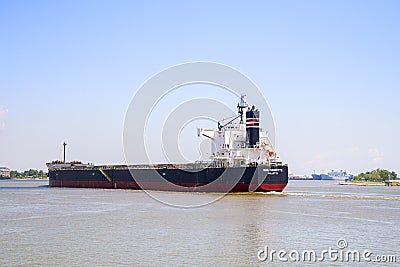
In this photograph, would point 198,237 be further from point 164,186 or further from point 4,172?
point 4,172

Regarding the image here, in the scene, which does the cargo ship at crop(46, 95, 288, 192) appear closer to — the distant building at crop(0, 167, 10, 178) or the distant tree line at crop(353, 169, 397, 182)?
the distant tree line at crop(353, 169, 397, 182)

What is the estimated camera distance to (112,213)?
77.4 feet

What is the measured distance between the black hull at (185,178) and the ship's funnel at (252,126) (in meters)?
3.33

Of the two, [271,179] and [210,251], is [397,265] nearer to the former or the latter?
[210,251]

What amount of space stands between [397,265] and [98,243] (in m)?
8.59

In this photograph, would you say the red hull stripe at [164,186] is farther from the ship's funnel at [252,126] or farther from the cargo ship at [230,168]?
the ship's funnel at [252,126]

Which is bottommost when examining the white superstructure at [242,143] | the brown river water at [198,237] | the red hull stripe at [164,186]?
the brown river water at [198,237]

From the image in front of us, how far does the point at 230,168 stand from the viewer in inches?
1385

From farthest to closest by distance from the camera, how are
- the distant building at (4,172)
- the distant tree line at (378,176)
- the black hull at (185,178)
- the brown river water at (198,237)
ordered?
the distant building at (4,172)
the distant tree line at (378,176)
the black hull at (185,178)
the brown river water at (198,237)

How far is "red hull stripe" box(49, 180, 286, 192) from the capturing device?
115ft

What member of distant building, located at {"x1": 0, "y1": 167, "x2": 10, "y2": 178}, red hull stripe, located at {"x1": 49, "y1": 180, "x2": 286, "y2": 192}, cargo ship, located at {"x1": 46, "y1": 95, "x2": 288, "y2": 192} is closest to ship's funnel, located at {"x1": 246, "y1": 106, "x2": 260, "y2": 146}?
cargo ship, located at {"x1": 46, "y1": 95, "x2": 288, "y2": 192}

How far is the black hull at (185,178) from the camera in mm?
34656

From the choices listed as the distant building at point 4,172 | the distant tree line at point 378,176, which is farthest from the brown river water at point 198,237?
the distant building at point 4,172

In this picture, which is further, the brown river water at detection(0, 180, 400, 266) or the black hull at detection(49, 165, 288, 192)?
the black hull at detection(49, 165, 288, 192)
